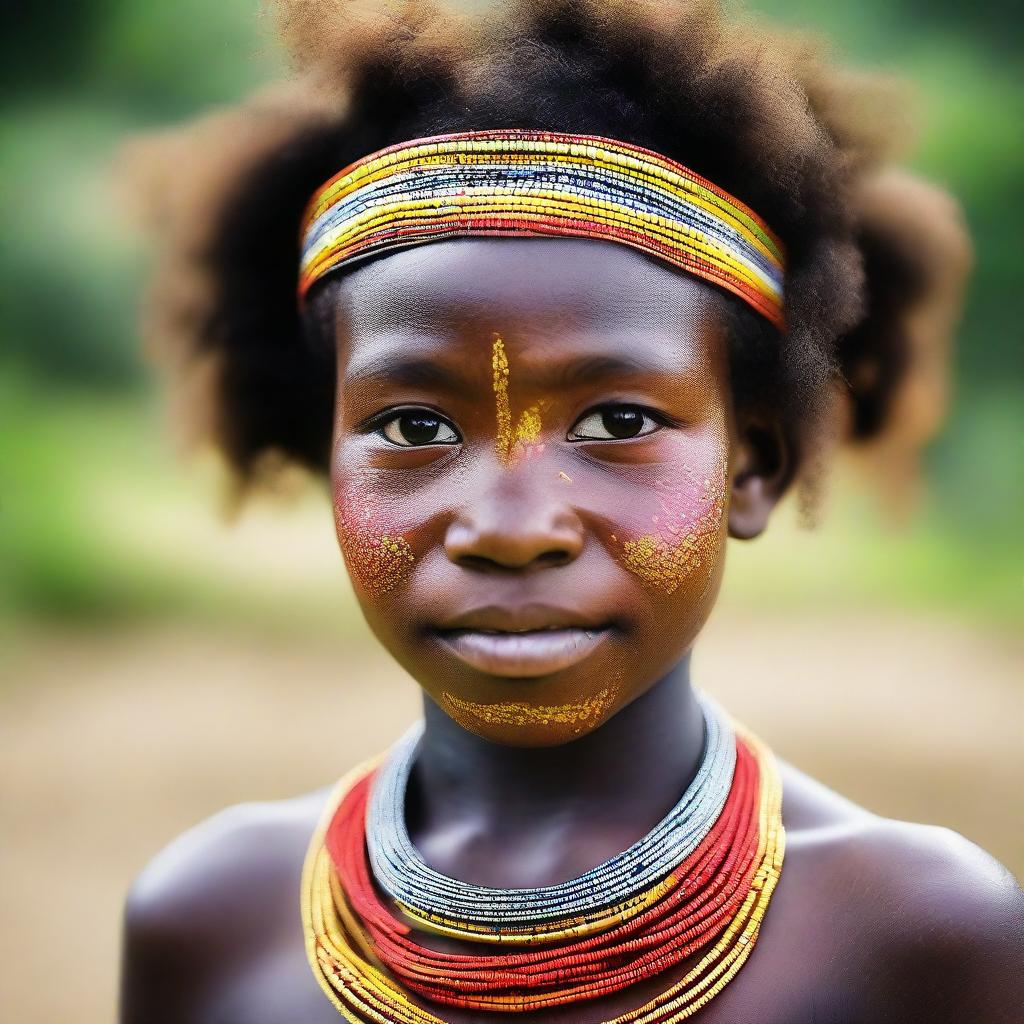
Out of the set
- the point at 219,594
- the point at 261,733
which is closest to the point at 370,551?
the point at 261,733

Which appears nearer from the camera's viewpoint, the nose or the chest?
the nose

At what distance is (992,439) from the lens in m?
7.75

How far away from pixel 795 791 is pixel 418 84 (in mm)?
1162

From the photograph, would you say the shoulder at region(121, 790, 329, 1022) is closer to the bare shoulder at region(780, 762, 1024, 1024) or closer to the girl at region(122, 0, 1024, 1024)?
the girl at region(122, 0, 1024, 1024)

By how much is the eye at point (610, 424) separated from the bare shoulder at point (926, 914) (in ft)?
2.12

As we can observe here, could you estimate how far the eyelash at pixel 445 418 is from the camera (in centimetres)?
160

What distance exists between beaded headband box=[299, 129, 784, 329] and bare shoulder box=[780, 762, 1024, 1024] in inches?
30.9

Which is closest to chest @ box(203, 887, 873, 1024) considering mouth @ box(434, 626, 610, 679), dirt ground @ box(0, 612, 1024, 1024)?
mouth @ box(434, 626, 610, 679)

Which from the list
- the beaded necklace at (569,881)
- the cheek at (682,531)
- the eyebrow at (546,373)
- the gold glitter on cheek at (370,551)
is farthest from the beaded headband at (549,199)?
the beaded necklace at (569,881)

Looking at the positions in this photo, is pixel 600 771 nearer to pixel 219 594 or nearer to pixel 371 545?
pixel 371 545

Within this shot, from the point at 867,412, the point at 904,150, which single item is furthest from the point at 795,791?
the point at 904,150

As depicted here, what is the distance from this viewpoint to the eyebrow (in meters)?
1.56

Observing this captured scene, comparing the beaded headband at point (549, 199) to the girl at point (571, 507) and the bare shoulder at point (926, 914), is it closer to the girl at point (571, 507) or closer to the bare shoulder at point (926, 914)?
the girl at point (571, 507)

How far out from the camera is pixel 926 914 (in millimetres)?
1613
